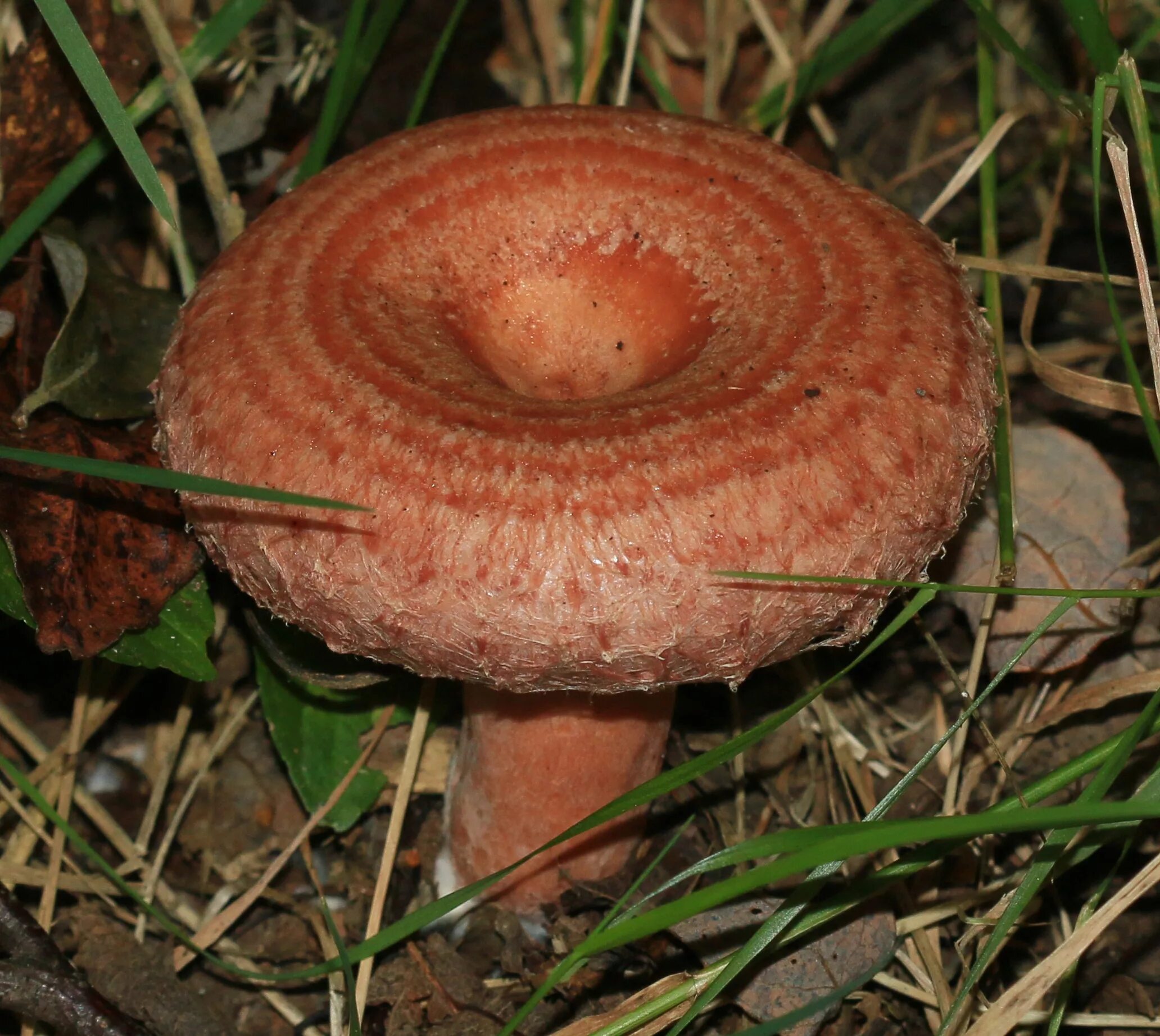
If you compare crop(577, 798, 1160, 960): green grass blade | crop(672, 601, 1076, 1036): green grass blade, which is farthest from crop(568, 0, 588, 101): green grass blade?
crop(577, 798, 1160, 960): green grass blade

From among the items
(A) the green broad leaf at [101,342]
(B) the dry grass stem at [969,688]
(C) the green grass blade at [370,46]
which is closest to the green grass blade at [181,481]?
(A) the green broad leaf at [101,342]

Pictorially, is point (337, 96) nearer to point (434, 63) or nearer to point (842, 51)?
point (434, 63)

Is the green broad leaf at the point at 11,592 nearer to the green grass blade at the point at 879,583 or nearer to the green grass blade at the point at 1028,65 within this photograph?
the green grass blade at the point at 879,583

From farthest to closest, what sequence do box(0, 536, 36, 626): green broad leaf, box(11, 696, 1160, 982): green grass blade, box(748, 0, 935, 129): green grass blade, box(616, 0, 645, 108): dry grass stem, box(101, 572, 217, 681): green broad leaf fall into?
box(616, 0, 645, 108): dry grass stem
box(748, 0, 935, 129): green grass blade
box(101, 572, 217, 681): green broad leaf
box(0, 536, 36, 626): green broad leaf
box(11, 696, 1160, 982): green grass blade

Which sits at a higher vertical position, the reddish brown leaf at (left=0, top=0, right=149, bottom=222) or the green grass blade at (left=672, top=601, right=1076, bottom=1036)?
the reddish brown leaf at (left=0, top=0, right=149, bottom=222)

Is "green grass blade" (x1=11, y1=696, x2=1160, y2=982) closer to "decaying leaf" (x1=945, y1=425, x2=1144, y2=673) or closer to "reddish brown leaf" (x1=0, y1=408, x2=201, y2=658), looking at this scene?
"reddish brown leaf" (x1=0, y1=408, x2=201, y2=658)

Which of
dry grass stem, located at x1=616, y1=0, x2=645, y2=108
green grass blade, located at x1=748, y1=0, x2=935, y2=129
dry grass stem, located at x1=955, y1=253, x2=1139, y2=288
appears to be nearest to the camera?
dry grass stem, located at x1=955, y1=253, x2=1139, y2=288

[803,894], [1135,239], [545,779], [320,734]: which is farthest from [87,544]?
[1135,239]
